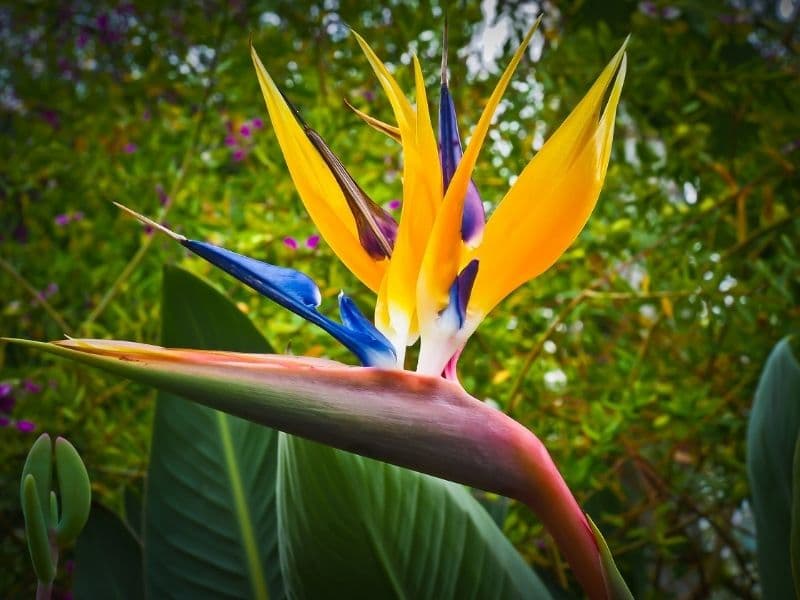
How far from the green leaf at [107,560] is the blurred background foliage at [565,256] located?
0.20m

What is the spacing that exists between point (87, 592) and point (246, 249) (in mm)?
362

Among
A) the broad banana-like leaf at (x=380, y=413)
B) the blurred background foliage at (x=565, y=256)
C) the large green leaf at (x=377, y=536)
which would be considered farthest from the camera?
the blurred background foliage at (x=565, y=256)

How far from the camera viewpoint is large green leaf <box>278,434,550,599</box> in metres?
0.43

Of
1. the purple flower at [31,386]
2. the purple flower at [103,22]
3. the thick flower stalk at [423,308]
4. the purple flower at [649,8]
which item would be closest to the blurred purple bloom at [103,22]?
the purple flower at [103,22]

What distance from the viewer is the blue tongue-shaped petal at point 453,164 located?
38 centimetres

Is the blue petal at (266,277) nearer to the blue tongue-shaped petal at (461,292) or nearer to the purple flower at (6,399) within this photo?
the blue tongue-shaped petal at (461,292)

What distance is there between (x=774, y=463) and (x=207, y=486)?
0.41 metres

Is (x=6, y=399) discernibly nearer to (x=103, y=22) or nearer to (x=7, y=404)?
(x=7, y=404)

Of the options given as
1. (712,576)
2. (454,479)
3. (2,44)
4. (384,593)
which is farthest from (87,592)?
(2,44)

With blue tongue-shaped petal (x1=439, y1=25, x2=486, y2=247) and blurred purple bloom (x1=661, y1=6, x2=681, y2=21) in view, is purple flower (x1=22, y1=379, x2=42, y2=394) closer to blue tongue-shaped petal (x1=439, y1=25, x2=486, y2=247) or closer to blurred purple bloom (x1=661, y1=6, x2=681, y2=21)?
blue tongue-shaped petal (x1=439, y1=25, x2=486, y2=247)

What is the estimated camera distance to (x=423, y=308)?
1.16 feet

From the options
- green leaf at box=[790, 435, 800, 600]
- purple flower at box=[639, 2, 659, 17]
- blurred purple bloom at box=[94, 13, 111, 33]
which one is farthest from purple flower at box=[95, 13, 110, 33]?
green leaf at box=[790, 435, 800, 600]

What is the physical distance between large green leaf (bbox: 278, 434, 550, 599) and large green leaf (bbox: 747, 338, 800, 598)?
22 centimetres

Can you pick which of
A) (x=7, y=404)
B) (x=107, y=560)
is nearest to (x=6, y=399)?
(x=7, y=404)
